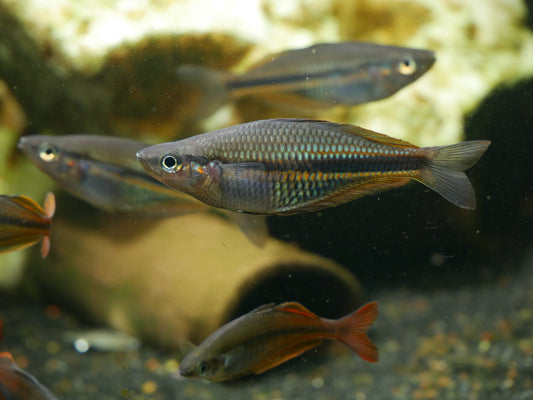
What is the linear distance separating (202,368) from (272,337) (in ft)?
1.18

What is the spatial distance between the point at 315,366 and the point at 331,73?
2.14m

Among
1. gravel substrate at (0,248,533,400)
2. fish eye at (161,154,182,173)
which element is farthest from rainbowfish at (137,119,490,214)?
gravel substrate at (0,248,533,400)

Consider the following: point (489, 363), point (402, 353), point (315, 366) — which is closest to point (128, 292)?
point (315, 366)

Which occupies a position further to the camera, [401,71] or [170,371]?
[170,371]

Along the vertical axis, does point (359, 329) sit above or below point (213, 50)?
below

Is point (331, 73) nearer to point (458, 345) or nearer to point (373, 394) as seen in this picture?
point (373, 394)

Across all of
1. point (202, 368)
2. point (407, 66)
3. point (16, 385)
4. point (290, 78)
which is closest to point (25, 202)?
point (16, 385)

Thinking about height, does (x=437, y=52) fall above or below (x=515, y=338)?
above

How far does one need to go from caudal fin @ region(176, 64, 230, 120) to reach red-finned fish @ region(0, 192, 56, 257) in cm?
102

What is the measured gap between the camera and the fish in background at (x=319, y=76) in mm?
2480

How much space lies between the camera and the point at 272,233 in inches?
96.9

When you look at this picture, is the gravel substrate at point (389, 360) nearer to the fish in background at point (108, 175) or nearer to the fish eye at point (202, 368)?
the fish eye at point (202, 368)

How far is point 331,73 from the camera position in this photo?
253cm

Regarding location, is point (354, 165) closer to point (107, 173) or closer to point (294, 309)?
point (294, 309)
